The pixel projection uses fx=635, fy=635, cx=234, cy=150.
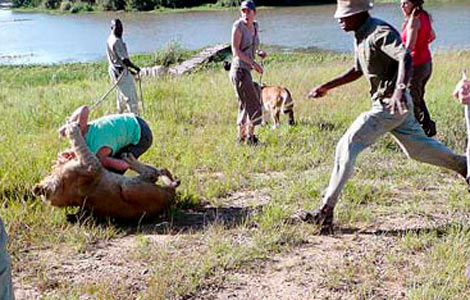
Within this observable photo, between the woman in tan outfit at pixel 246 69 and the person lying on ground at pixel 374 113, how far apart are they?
111 inches

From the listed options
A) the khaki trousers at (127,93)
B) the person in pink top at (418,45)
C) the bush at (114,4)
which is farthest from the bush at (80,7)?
the person in pink top at (418,45)

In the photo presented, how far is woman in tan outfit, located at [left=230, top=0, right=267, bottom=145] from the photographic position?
7262mm

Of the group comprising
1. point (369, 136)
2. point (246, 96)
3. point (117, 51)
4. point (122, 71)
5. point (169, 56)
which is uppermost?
point (117, 51)

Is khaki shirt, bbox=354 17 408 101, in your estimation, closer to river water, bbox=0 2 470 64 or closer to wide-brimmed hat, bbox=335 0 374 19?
wide-brimmed hat, bbox=335 0 374 19

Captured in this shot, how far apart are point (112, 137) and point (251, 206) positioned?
1201 millimetres

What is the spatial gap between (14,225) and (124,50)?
16.1ft

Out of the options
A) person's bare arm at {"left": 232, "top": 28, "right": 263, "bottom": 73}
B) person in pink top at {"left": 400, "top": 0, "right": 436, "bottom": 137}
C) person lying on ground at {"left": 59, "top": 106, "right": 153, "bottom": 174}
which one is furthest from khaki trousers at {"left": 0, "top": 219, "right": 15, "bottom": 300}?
person's bare arm at {"left": 232, "top": 28, "right": 263, "bottom": 73}

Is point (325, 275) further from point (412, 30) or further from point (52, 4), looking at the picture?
point (52, 4)

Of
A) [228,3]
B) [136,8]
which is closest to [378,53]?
[228,3]

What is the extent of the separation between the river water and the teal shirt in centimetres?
2016

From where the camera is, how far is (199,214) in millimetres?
4883

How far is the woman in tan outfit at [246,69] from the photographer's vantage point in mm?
7262

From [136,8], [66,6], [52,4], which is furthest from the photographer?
[52,4]

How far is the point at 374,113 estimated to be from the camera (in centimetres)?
428
